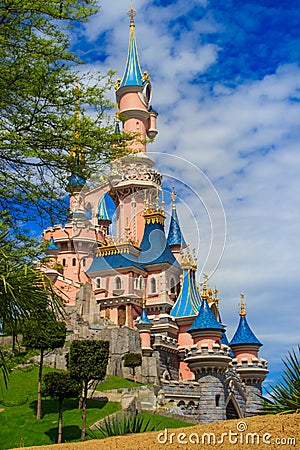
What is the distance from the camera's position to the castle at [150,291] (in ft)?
92.2

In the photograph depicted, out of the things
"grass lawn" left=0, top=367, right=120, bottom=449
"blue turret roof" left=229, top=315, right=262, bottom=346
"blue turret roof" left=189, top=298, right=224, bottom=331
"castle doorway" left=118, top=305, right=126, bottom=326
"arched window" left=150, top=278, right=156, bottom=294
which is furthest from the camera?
"arched window" left=150, top=278, right=156, bottom=294

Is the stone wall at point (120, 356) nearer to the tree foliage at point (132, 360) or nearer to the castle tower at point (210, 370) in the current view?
the tree foliage at point (132, 360)

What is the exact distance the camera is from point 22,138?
36.5 feet

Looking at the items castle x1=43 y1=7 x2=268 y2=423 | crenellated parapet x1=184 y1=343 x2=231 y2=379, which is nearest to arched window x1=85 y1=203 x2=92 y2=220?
castle x1=43 y1=7 x2=268 y2=423

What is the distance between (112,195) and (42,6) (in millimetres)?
29115

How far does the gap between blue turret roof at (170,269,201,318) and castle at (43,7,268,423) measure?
0.06 meters

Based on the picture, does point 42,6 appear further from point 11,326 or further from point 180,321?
point 180,321

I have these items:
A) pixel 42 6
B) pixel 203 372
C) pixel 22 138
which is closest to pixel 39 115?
pixel 22 138

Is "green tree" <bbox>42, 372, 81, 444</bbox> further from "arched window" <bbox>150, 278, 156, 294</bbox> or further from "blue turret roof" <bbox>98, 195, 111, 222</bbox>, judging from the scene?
"blue turret roof" <bbox>98, 195, 111, 222</bbox>

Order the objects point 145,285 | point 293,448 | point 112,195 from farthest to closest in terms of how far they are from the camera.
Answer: point 112,195, point 145,285, point 293,448

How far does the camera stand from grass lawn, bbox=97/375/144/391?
25909mm

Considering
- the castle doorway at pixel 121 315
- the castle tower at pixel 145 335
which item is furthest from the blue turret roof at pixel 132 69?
the castle tower at pixel 145 335

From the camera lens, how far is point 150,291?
118 ft

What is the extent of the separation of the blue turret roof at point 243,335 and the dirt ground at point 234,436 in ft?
82.3
